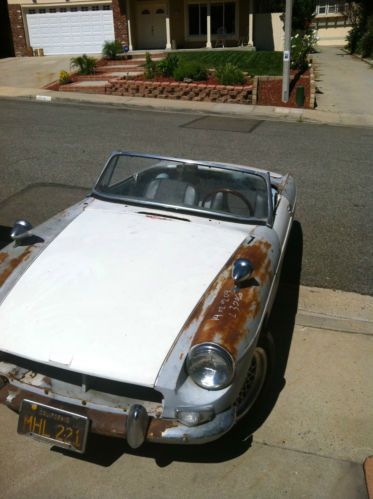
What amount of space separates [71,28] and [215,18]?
7234 mm

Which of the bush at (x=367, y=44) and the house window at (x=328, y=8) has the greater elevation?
the house window at (x=328, y=8)

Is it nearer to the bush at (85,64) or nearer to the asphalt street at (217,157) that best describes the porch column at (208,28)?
the bush at (85,64)

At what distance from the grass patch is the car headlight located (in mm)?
17329

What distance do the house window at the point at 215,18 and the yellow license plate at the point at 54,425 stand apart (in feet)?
85.3

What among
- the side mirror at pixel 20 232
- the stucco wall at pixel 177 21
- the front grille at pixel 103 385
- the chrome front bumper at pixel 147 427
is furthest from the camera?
the stucco wall at pixel 177 21

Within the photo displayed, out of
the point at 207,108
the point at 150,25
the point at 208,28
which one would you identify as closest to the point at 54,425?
the point at 207,108

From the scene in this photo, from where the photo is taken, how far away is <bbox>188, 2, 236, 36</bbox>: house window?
2544cm

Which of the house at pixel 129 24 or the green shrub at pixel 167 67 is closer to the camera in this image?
the green shrub at pixel 167 67

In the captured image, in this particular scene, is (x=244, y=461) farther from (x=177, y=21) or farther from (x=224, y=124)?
(x=177, y=21)

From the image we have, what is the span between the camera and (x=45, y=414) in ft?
8.84

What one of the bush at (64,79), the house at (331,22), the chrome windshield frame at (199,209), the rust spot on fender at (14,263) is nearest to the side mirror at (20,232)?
the rust spot on fender at (14,263)

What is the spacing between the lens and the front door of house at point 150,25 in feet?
82.4

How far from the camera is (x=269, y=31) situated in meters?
27.3

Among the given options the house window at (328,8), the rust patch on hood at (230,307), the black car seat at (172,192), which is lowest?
the rust patch on hood at (230,307)
